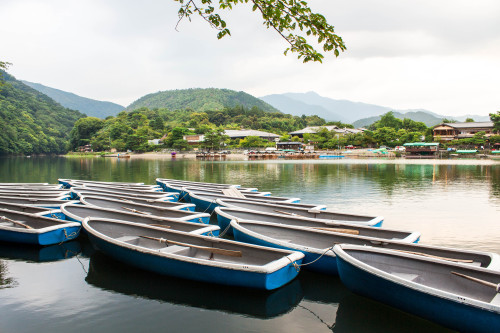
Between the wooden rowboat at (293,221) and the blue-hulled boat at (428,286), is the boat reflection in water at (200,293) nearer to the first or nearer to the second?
the blue-hulled boat at (428,286)

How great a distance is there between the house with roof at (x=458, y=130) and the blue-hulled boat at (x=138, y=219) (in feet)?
281

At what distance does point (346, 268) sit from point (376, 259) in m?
0.78

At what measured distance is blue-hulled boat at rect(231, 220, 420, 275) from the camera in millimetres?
7816

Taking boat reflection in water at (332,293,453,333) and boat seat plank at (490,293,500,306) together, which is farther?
boat reflection in water at (332,293,453,333)

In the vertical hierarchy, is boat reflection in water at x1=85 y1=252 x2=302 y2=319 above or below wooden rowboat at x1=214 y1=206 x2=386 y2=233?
below

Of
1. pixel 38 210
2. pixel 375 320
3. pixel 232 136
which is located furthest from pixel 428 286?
pixel 232 136

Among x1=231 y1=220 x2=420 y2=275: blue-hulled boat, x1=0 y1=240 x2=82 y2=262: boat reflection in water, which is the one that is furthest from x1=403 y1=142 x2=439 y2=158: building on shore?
x1=0 y1=240 x2=82 y2=262: boat reflection in water

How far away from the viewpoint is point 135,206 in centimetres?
1280

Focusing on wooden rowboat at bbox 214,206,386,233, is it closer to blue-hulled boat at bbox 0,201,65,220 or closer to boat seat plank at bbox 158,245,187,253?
boat seat plank at bbox 158,245,187,253

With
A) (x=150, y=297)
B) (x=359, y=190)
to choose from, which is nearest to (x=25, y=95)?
(x=359, y=190)

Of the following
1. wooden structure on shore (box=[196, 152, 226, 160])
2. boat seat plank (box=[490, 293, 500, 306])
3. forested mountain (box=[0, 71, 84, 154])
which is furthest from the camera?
forested mountain (box=[0, 71, 84, 154])

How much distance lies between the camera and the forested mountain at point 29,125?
96812 mm

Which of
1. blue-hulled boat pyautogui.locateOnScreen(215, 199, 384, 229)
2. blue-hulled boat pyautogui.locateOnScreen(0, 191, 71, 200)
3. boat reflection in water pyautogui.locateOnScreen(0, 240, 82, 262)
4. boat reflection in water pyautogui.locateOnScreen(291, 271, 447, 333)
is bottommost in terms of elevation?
boat reflection in water pyautogui.locateOnScreen(291, 271, 447, 333)

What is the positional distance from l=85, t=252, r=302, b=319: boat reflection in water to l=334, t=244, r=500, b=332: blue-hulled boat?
Answer: 150 centimetres
